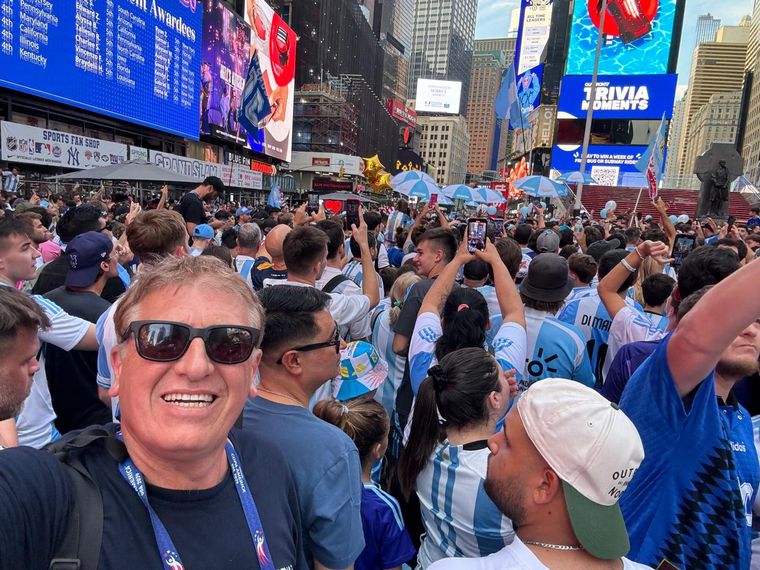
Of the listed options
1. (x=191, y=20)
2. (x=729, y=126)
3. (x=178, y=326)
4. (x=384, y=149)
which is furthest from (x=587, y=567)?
(x=729, y=126)

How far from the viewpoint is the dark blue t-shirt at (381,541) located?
2.03 meters

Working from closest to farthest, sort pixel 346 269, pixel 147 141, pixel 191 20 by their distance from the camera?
1. pixel 346 269
2. pixel 191 20
3. pixel 147 141

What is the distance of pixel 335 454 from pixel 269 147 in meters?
44.7

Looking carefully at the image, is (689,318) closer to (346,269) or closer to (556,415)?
(556,415)

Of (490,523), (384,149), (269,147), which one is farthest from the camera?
(384,149)

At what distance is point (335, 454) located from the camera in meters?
1.68

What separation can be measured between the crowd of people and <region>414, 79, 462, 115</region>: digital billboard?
453 ft

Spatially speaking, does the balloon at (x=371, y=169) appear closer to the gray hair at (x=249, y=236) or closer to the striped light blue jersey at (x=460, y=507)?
the gray hair at (x=249, y=236)

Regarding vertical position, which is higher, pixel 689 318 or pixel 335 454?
pixel 689 318

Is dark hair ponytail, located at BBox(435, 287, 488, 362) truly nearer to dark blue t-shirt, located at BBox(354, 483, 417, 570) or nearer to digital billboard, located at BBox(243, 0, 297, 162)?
dark blue t-shirt, located at BBox(354, 483, 417, 570)

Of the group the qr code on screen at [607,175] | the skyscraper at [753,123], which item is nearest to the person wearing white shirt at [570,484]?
the qr code on screen at [607,175]

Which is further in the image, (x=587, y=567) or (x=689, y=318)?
(x=689, y=318)

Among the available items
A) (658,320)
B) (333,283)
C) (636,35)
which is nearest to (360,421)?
(333,283)

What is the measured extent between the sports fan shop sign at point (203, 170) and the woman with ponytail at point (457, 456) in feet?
64.8
